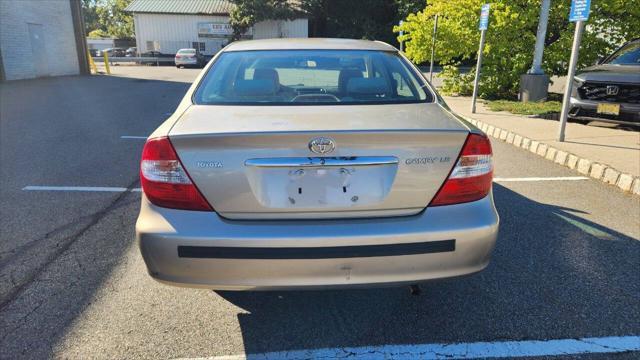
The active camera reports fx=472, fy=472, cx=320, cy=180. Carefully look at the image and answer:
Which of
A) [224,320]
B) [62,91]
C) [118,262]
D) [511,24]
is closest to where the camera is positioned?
[224,320]

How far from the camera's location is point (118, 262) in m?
3.41

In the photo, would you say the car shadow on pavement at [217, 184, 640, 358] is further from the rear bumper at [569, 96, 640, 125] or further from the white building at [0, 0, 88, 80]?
the white building at [0, 0, 88, 80]

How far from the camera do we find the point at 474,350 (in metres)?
2.48

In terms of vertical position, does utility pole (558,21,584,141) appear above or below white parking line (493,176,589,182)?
above

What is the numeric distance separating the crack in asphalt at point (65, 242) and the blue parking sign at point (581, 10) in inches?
241

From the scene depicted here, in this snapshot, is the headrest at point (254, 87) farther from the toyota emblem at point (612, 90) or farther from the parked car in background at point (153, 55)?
the parked car in background at point (153, 55)

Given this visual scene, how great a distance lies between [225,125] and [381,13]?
3751 cm

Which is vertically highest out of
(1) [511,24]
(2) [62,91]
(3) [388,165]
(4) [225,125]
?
(1) [511,24]

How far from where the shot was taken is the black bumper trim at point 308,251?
2131 mm

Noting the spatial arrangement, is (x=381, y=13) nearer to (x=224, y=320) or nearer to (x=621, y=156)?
(x=621, y=156)

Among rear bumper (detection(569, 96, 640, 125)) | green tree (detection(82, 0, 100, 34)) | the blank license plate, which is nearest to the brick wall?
rear bumper (detection(569, 96, 640, 125))

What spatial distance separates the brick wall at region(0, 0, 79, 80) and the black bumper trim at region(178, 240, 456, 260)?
19259 mm

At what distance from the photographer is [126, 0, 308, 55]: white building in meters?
37.9

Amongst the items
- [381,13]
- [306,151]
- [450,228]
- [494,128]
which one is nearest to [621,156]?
[494,128]
